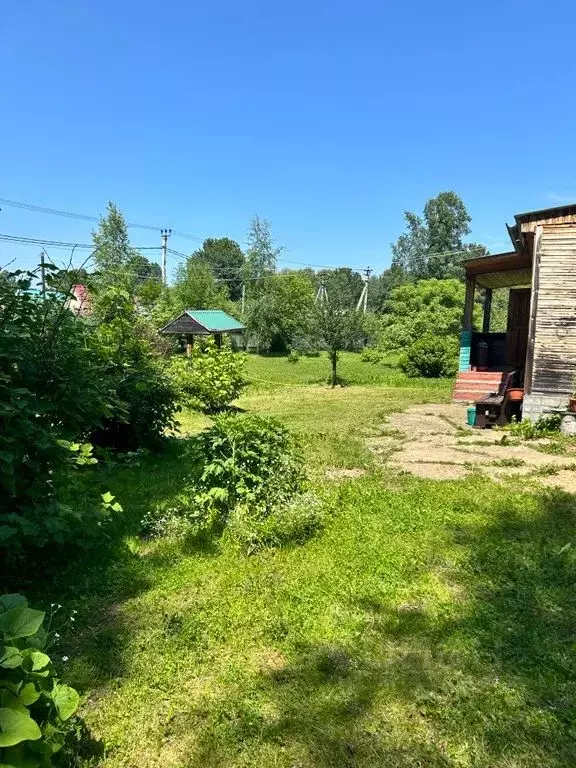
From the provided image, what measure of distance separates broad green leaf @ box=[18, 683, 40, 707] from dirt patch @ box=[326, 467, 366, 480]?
4.18 meters

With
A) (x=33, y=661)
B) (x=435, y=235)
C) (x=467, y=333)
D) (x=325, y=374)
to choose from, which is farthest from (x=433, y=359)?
(x=435, y=235)

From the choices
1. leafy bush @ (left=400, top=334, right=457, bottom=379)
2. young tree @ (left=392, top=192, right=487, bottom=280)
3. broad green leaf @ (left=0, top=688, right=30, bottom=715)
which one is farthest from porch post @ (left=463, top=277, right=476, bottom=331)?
young tree @ (left=392, top=192, right=487, bottom=280)

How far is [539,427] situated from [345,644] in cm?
689

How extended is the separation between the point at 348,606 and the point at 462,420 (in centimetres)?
762

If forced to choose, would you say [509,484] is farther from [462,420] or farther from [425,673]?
[462,420]

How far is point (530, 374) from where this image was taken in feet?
28.9

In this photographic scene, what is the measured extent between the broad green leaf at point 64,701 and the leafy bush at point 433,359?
1885cm

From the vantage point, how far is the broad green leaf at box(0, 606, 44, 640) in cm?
171

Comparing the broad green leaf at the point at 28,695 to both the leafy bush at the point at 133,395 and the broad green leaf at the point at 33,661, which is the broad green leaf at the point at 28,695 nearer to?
the broad green leaf at the point at 33,661

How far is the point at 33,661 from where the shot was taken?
1701 millimetres

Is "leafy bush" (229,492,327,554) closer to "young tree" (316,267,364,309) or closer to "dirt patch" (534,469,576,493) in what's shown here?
"dirt patch" (534,469,576,493)

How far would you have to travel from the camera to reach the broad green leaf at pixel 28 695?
159cm

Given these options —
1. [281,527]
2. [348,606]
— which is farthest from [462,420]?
[348,606]

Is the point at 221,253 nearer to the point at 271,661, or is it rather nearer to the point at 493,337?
the point at 493,337
